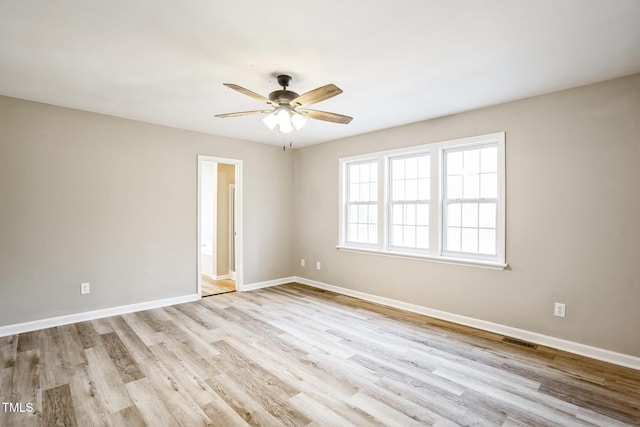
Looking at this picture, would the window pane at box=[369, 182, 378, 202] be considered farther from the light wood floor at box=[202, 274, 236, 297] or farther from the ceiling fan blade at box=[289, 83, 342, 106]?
the light wood floor at box=[202, 274, 236, 297]

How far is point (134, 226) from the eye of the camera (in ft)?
13.7

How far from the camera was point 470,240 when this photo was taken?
150 inches

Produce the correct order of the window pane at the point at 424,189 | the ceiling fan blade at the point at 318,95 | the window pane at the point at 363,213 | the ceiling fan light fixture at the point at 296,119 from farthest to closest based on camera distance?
the window pane at the point at 363,213, the window pane at the point at 424,189, the ceiling fan light fixture at the point at 296,119, the ceiling fan blade at the point at 318,95

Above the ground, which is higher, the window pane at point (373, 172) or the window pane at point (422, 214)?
the window pane at point (373, 172)

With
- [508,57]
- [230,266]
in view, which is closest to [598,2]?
[508,57]

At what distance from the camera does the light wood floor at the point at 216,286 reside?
5176mm

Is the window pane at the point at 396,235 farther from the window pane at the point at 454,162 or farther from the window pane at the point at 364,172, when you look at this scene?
the window pane at the point at 454,162

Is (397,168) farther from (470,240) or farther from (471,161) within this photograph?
(470,240)

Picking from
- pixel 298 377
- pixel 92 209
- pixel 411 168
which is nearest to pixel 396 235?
pixel 411 168

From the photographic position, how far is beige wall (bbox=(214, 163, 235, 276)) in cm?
614

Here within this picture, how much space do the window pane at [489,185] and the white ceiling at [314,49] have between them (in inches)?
33.5

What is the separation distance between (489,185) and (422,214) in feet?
2.99

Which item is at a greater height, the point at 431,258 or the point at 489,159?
the point at 489,159

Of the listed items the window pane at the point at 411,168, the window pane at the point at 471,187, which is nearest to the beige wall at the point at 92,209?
the window pane at the point at 411,168
